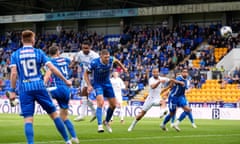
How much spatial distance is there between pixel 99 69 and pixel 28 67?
220 inches

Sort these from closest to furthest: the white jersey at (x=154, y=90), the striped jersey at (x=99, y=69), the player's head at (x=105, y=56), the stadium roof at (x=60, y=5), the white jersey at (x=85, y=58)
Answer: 1. the player's head at (x=105, y=56)
2. the striped jersey at (x=99, y=69)
3. the white jersey at (x=85, y=58)
4. the white jersey at (x=154, y=90)
5. the stadium roof at (x=60, y=5)

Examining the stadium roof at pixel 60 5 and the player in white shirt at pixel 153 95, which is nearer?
the player in white shirt at pixel 153 95

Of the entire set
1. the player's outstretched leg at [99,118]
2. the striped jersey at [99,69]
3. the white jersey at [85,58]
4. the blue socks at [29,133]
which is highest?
the white jersey at [85,58]

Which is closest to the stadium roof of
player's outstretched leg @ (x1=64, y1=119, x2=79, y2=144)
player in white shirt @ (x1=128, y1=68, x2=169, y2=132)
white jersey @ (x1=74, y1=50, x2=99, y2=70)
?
player in white shirt @ (x1=128, y1=68, x2=169, y2=132)

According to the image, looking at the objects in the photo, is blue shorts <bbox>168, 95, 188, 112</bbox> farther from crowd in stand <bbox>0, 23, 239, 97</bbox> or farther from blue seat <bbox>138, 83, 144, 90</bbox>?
blue seat <bbox>138, 83, 144, 90</bbox>

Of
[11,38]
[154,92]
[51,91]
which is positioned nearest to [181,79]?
[154,92]

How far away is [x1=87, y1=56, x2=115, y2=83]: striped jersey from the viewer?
16.8m

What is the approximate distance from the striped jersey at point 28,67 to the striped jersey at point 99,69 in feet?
17.8

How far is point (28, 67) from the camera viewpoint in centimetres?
1140

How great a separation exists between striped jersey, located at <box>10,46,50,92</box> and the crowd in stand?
86.8ft

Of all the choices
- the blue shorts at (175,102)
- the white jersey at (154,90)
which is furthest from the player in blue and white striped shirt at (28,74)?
the blue shorts at (175,102)

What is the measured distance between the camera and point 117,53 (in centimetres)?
4775

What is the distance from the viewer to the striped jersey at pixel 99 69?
16828 mm

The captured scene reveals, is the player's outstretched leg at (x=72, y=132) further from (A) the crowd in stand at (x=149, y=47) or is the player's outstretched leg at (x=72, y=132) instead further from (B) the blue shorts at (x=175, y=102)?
(A) the crowd in stand at (x=149, y=47)
